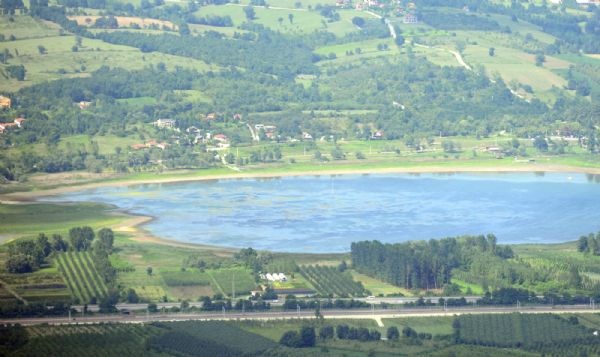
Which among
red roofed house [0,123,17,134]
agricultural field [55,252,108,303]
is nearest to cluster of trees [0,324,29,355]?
agricultural field [55,252,108,303]

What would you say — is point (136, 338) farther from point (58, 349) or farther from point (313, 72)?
point (313, 72)

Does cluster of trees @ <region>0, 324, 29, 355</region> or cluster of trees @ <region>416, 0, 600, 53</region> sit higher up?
cluster of trees @ <region>416, 0, 600, 53</region>

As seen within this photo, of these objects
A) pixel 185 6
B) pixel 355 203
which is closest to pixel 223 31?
pixel 185 6

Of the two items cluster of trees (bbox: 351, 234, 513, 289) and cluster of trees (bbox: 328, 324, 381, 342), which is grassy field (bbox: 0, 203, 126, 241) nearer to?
cluster of trees (bbox: 351, 234, 513, 289)

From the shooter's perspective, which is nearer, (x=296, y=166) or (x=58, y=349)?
(x=58, y=349)

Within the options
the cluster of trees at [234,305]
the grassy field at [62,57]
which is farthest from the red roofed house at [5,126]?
the cluster of trees at [234,305]

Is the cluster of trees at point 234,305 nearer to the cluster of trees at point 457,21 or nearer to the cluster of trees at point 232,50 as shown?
the cluster of trees at point 232,50
